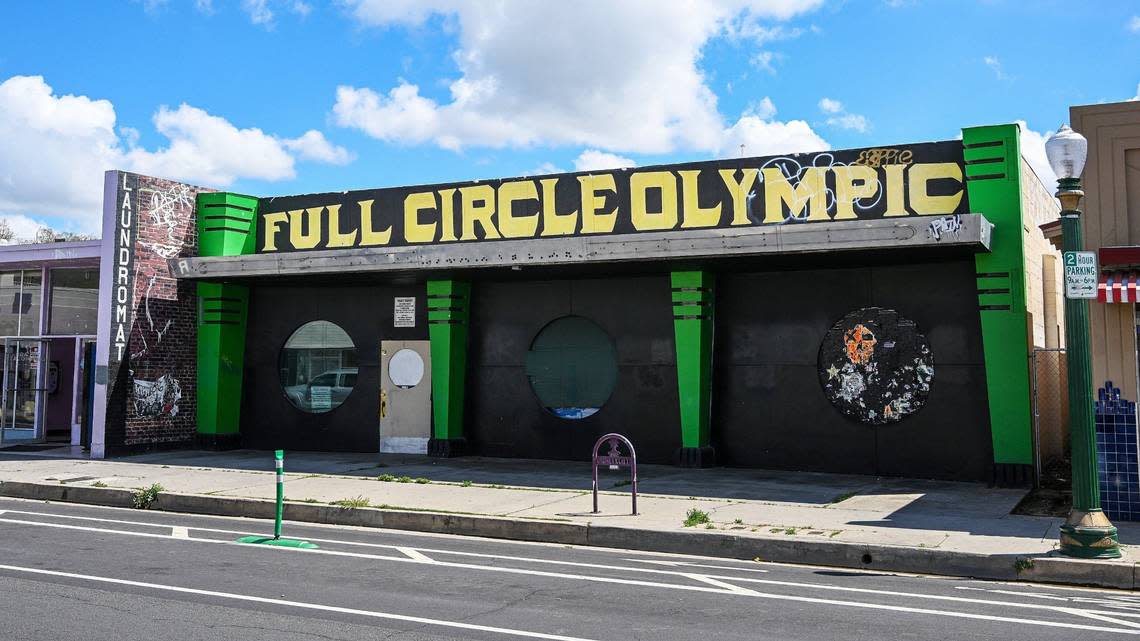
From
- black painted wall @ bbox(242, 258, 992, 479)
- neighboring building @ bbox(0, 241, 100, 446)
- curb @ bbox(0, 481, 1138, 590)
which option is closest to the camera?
curb @ bbox(0, 481, 1138, 590)

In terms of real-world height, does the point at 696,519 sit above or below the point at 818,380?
below

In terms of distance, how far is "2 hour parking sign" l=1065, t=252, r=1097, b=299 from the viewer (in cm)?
939

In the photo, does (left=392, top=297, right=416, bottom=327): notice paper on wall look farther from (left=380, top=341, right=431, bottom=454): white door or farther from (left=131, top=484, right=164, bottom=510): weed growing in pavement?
(left=131, top=484, right=164, bottom=510): weed growing in pavement

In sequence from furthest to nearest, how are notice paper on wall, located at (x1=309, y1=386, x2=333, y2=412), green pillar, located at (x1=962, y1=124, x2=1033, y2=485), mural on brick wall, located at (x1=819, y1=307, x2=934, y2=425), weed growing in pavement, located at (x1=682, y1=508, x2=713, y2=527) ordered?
notice paper on wall, located at (x1=309, y1=386, x2=333, y2=412) < mural on brick wall, located at (x1=819, y1=307, x2=934, y2=425) < green pillar, located at (x1=962, y1=124, x2=1033, y2=485) < weed growing in pavement, located at (x1=682, y1=508, x2=713, y2=527)

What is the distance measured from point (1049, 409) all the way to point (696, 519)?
9.38m

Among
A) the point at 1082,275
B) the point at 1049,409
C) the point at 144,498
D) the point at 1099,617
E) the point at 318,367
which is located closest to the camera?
the point at 1099,617

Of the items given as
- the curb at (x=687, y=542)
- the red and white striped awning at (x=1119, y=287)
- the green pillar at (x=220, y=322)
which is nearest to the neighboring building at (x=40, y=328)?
the green pillar at (x=220, y=322)

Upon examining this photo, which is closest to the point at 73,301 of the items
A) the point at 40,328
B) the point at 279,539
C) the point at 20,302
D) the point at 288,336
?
the point at 40,328

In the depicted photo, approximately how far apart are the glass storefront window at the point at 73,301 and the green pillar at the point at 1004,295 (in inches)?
720

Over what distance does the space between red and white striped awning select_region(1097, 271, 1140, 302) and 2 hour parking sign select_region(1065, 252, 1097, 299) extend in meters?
2.90

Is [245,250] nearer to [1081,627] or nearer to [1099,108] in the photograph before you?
[1099,108]

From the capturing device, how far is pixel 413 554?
10.2m

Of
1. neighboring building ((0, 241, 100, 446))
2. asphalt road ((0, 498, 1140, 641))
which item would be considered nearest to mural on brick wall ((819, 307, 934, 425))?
asphalt road ((0, 498, 1140, 641))

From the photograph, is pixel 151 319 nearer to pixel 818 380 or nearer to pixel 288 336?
pixel 288 336
